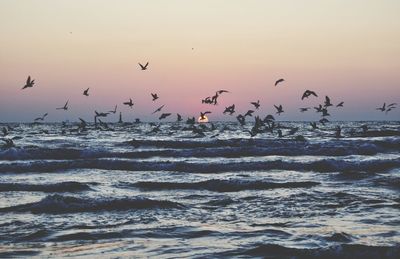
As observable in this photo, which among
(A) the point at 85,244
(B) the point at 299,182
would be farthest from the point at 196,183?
(A) the point at 85,244

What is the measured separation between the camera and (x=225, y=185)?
16.7 meters

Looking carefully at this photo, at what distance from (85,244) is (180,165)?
634 inches

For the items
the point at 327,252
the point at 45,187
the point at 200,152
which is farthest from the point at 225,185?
the point at 200,152

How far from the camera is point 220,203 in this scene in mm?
12898

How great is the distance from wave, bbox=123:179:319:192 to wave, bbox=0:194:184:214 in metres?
3.54

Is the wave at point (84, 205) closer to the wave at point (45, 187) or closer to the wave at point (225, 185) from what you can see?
the wave at point (45, 187)

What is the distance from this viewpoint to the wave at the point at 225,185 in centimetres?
1617

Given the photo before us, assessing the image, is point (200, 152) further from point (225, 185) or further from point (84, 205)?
point (84, 205)

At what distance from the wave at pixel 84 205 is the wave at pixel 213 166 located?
34.5 ft

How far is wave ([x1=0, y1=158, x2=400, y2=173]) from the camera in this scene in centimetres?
2343

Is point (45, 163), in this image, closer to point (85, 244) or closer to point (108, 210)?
point (108, 210)

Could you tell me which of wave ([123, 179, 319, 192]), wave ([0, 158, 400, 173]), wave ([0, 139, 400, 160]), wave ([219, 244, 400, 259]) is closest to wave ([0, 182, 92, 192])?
wave ([123, 179, 319, 192])

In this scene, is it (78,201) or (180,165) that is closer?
(78,201)

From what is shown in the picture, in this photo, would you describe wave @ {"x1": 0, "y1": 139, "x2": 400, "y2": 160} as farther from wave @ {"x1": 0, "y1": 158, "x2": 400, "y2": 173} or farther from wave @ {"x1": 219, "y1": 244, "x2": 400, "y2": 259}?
wave @ {"x1": 219, "y1": 244, "x2": 400, "y2": 259}
